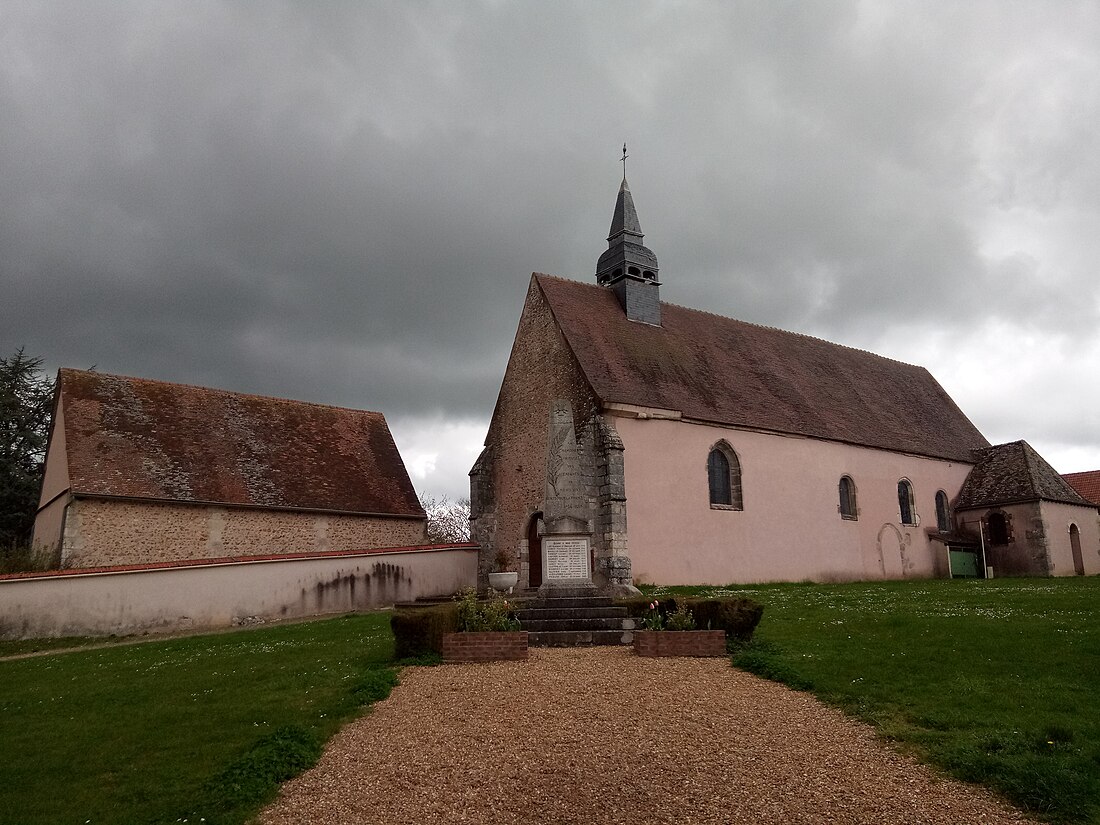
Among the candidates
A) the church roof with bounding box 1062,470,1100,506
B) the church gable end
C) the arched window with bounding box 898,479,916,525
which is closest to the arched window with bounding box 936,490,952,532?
the arched window with bounding box 898,479,916,525

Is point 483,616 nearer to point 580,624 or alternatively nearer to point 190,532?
point 580,624

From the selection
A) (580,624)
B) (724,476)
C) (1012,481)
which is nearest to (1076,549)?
(1012,481)

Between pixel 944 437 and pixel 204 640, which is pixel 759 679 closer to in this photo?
pixel 204 640

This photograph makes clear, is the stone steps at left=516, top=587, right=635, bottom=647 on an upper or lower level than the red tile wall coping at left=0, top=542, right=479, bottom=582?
lower

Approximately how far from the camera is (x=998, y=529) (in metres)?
25.1

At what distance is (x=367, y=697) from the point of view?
790 centimetres

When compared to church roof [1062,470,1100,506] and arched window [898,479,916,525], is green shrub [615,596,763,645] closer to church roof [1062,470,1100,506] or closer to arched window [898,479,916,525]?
arched window [898,479,916,525]

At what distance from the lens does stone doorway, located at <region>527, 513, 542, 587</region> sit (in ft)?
65.2

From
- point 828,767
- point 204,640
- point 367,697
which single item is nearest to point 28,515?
point 204,640

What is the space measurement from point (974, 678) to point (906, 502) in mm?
18299

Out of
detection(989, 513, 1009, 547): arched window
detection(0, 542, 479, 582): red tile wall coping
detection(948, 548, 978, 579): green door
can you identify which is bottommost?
detection(948, 548, 978, 579): green door

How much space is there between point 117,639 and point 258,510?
5.59 metres

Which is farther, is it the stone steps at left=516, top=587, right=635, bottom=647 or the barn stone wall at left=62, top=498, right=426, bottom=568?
the barn stone wall at left=62, top=498, right=426, bottom=568

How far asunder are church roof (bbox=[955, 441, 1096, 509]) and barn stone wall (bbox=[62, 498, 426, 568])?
63.1 ft
